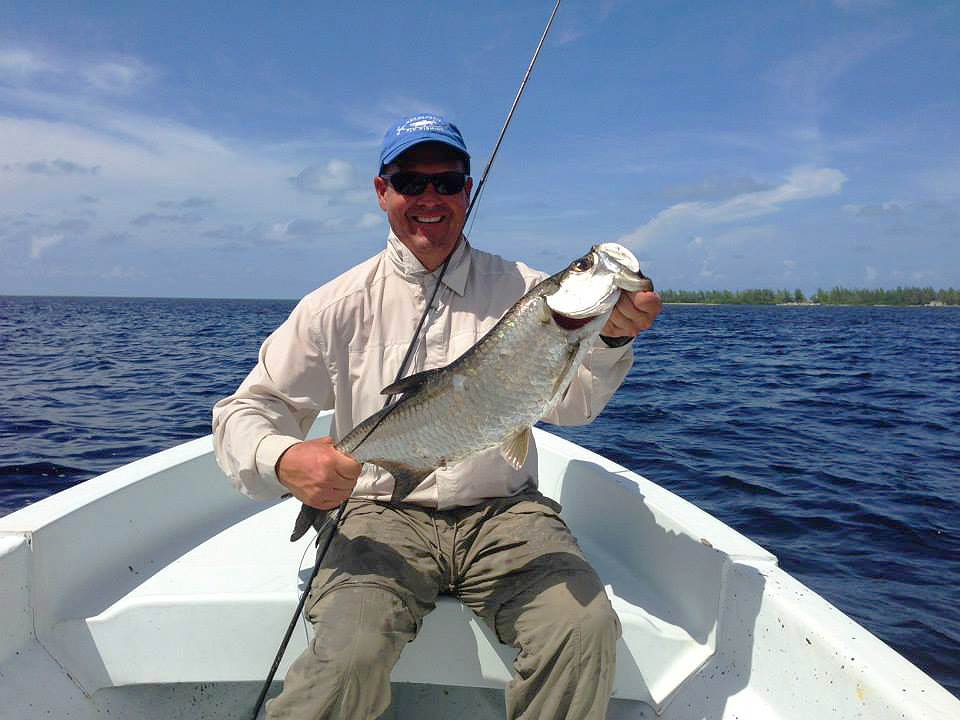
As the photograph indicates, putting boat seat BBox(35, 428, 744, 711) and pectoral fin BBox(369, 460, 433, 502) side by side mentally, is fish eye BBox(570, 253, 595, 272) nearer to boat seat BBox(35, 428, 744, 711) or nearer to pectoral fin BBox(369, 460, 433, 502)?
pectoral fin BBox(369, 460, 433, 502)

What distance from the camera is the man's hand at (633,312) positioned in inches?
100

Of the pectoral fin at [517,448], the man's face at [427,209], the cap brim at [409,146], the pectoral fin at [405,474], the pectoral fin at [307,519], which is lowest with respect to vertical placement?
the pectoral fin at [307,519]

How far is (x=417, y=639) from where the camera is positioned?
2.99 metres

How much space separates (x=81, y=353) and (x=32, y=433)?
16.5 meters

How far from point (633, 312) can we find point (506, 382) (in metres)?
0.56

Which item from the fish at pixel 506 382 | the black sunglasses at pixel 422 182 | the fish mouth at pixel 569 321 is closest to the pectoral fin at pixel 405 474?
the fish at pixel 506 382

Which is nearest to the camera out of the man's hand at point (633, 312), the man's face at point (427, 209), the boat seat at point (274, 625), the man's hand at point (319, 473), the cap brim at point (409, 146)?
the man's hand at point (633, 312)

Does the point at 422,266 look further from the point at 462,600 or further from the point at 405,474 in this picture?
the point at 462,600

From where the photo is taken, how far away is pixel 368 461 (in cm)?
278

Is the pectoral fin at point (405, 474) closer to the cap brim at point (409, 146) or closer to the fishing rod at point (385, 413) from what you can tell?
the fishing rod at point (385, 413)

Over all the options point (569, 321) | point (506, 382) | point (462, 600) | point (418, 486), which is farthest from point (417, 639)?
point (569, 321)

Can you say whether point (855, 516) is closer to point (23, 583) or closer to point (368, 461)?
point (368, 461)

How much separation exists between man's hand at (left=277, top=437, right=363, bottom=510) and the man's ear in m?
1.35

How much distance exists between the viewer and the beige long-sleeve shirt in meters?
3.16
